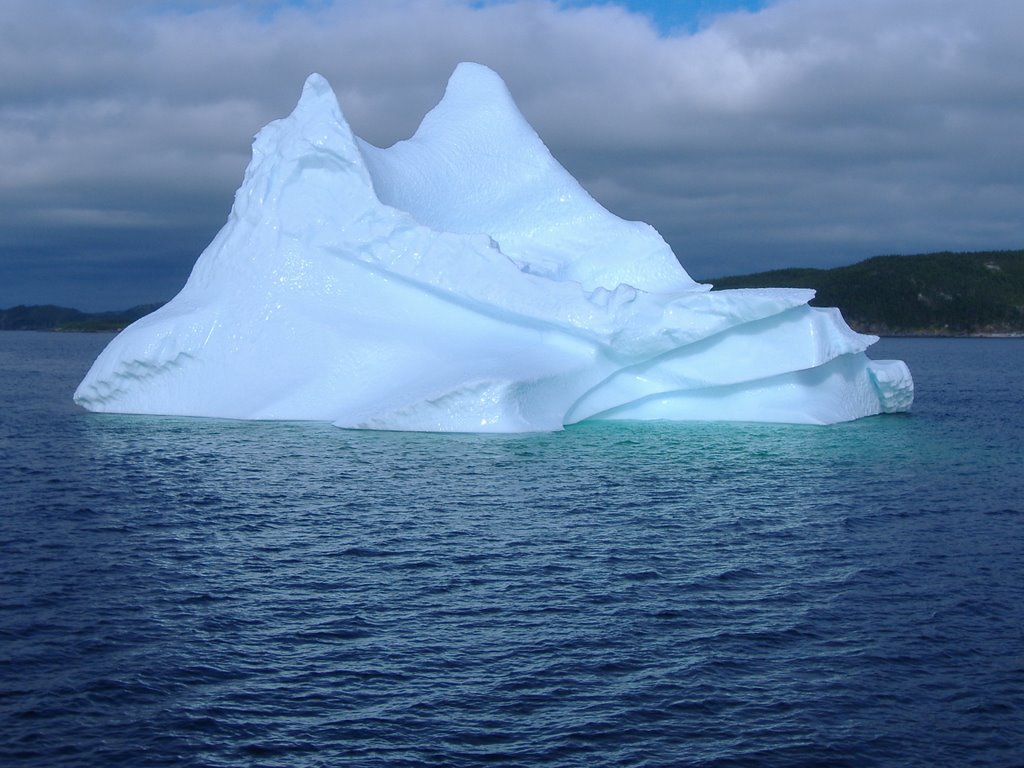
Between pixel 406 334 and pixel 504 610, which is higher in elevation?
pixel 406 334

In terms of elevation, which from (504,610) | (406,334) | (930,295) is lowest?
(504,610)

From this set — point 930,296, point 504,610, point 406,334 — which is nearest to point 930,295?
point 930,296

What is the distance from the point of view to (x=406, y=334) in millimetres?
20656

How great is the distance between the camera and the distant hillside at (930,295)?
107 meters

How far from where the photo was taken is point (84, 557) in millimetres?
10641

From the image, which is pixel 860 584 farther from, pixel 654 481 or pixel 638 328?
pixel 638 328

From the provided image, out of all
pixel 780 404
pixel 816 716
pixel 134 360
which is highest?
pixel 134 360

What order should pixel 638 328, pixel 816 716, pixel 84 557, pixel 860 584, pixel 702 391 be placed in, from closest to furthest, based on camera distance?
→ 1. pixel 816 716
2. pixel 860 584
3. pixel 84 557
4. pixel 638 328
5. pixel 702 391

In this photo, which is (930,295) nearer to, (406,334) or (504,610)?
(406,334)

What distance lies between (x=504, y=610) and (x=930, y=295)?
111575 mm

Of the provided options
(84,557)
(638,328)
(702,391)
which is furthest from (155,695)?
(702,391)

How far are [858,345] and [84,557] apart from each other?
1583 cm

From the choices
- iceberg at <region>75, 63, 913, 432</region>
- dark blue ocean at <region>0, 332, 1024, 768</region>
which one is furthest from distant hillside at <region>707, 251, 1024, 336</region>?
dark blue ocean at <region>0, 332, 1024, 768</region>

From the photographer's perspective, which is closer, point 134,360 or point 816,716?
point 816,716
